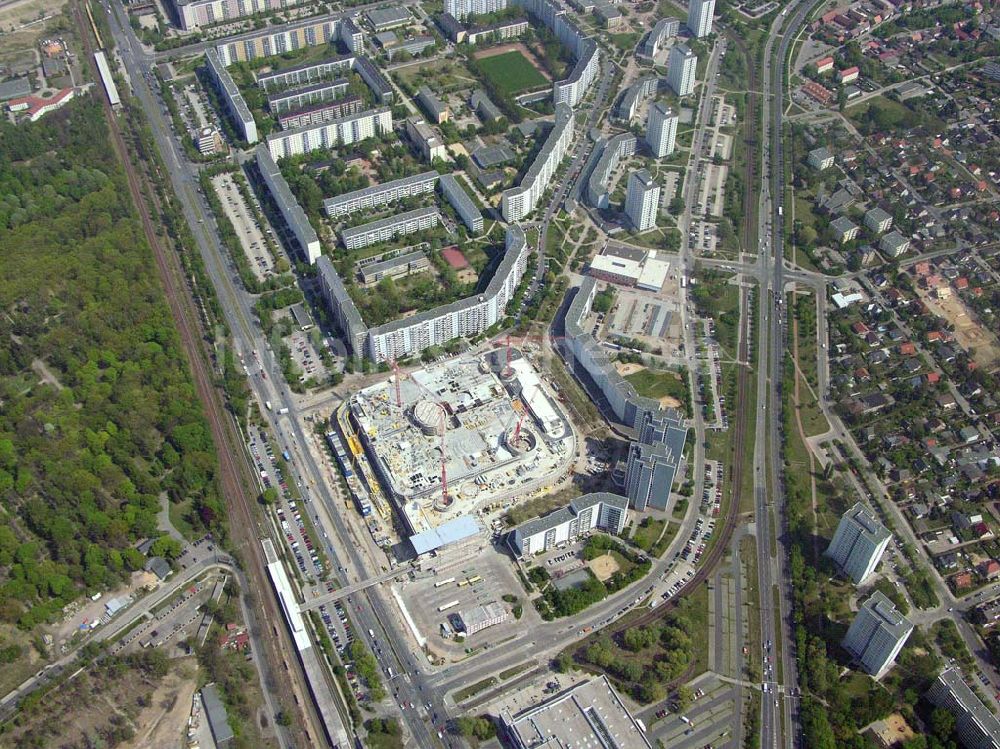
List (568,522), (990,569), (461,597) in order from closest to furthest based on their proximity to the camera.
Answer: (461,597)
(990,569)
(568,522)

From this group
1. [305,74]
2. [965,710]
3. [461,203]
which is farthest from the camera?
[305,74]

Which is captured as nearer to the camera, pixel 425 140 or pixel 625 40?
pixel 425 140

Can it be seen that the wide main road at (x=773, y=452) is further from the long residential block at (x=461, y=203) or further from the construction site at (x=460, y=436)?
the long residential block at (x=461, y=203)

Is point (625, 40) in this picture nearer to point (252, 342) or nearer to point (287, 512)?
point (252, 342)

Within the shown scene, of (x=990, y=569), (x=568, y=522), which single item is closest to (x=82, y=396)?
(x=568, y=522)

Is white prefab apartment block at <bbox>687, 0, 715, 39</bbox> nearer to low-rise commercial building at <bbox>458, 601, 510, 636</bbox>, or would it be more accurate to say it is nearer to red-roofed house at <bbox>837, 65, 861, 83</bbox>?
red-roofed house at <bbox>837, 65, 861, 83</bbox>

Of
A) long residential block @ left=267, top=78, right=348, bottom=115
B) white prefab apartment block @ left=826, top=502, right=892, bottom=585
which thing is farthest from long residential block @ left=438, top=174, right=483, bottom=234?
white prefab apartment block @ left=826, top=502, right=892, bottom=585

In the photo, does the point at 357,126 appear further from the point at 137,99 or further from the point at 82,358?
the point at 82,358

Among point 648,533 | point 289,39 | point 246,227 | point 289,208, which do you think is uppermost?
point 289,39
